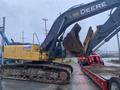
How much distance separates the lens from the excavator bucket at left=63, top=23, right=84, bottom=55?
1608 centimetres

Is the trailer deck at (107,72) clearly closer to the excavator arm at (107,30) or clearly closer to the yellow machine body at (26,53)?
the excavator arm at (107,30)

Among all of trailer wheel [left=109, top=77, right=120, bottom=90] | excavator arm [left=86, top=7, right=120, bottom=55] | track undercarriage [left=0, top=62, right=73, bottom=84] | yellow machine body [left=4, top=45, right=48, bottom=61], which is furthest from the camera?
track undercarriage [left=0, top=62, right=73, bottom=84]

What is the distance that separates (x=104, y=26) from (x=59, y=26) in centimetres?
242

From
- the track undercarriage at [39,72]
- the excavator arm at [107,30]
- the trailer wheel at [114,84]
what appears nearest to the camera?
the trailer wheel at [114,84]

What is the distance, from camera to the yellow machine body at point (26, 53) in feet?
60.0

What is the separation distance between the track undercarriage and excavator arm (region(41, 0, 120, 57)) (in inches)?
58.3

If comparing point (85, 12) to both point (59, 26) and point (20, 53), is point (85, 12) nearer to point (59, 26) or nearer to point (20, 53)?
point (59, 26)

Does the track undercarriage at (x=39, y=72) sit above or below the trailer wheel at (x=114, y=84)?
above

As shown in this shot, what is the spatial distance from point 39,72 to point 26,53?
4.56 feet

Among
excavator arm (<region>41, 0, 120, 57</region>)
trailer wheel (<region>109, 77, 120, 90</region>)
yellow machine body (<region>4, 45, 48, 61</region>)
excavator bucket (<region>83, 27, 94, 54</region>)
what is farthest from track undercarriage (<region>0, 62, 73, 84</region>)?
trailer wheel (<region>109, 77, 120, 90</region>)

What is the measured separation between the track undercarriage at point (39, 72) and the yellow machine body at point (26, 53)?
0.69 meters

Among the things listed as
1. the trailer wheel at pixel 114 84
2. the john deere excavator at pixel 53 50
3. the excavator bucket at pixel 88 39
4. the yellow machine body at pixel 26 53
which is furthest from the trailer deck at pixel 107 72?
the yellow machine body at pixel 26 53

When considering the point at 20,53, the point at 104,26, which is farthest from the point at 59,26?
the point at 20,53

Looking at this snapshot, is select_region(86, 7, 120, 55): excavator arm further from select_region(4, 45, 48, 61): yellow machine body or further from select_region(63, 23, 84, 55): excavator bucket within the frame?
select_region(4, 45, 48, 61): yellow machine body
